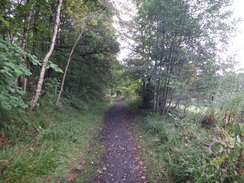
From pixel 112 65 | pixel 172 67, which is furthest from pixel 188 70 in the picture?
pixel 112 65

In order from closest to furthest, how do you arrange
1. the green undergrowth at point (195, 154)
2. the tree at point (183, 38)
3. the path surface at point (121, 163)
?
the green undergrowth at point (195, 154), the path surface at point (121, 163), the tree at point (183, 38)

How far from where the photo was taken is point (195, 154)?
3.34 m

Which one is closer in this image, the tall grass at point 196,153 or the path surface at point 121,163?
the tall grass at point 196,153

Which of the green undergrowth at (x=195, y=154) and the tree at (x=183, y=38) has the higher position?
the tree at (x=183, y=38)

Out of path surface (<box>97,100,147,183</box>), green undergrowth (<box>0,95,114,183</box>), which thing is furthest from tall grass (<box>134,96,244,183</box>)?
green undergrowth (<box>0,95,114,183</box>)

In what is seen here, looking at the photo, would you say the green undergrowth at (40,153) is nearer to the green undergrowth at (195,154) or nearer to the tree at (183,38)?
the green undergrowth at (195,154)

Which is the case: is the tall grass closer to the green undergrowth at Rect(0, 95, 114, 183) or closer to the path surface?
the path surface

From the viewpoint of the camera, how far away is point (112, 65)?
33.9ft

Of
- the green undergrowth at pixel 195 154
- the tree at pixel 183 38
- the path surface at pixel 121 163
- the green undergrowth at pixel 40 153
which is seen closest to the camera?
the green undergrowth at pixel 195 154

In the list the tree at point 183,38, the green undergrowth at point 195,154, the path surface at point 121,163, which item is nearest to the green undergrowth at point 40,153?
the path surface at point 121,163

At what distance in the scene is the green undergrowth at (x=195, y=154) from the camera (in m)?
2.47

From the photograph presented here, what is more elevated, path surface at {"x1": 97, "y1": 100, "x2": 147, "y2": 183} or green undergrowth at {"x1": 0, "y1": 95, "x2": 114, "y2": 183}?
green undergrowth at {"x1": 0, "y1": 95, "x2": 114, "y2": 183}

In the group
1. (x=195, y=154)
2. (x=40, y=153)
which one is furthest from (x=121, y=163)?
(x=40, y=153)

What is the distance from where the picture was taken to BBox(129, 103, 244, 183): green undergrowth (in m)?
2.47
